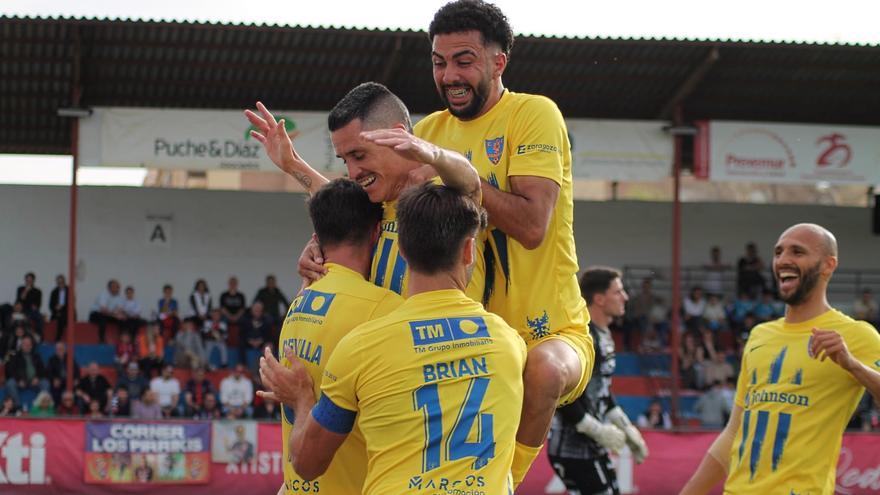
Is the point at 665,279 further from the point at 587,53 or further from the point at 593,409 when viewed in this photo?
the point at 593,409

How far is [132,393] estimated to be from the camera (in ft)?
70.8

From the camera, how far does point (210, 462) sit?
1692 centimetres

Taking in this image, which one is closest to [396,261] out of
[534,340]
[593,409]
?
[534,340]

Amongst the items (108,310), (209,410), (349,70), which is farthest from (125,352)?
(349,70)

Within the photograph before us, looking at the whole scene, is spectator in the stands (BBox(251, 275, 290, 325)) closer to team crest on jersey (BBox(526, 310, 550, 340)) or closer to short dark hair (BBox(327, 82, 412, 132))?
short dark hair (BBox(327, 82, 412, 132))

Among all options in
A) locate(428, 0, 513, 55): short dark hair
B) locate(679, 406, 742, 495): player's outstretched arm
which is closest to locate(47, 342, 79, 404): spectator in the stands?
locate(679, 406, 742, 495): player's outstretched arm

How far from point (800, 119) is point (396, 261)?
70.8 feet

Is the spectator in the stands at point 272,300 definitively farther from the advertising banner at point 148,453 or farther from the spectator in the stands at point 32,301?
the advertising banner at point 148,453

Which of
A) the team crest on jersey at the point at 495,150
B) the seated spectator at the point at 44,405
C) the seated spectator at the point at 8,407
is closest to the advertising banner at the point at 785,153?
the seated spectator at the point at 44,405

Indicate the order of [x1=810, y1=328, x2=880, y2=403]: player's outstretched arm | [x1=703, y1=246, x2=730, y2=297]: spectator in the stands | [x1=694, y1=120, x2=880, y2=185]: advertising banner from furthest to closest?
[x1=703, y1=246, x2=730, y2=297]: spectator in the stands → [x1=694, y1=120, x2=880, y2=185]: advertising banner → [x1=810, y1=328, x2=880, y2=403]: player's outstretched arm

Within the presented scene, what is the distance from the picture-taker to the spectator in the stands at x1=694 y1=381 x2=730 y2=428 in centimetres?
2284

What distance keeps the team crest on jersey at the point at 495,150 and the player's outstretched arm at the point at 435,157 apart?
1.92 ft

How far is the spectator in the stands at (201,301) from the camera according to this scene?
24.8 m

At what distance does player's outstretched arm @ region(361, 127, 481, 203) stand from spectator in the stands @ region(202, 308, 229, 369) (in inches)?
777
